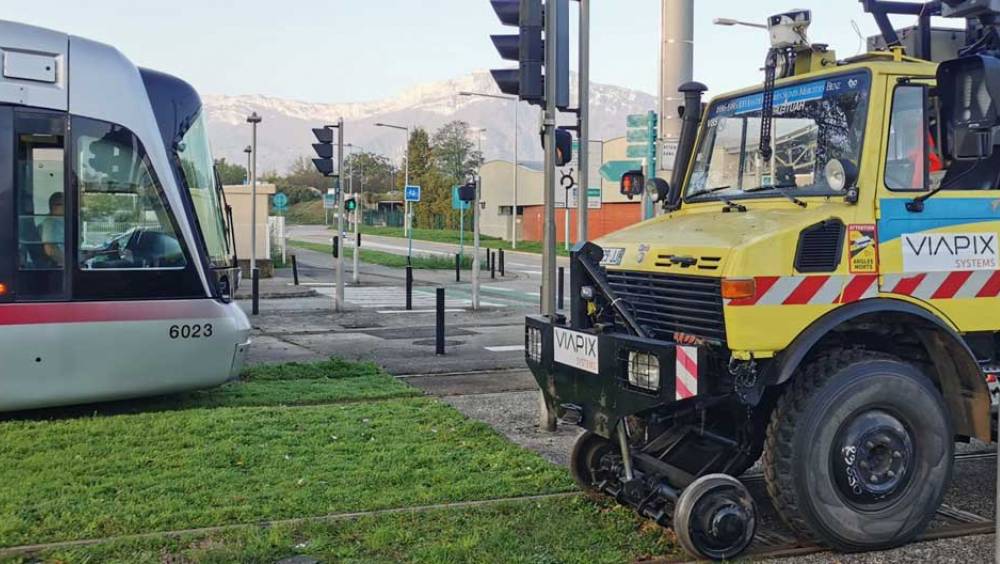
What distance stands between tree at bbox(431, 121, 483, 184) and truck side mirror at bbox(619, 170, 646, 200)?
84.9 metres

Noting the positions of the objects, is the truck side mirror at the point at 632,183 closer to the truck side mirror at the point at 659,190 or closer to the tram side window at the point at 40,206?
the truck side mirror at the point at 659,190

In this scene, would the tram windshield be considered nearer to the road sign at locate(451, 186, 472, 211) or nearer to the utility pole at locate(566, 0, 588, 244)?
the utility pole at locate(566, 0, 588, 244)

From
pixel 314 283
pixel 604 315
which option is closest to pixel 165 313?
pixel 604 315

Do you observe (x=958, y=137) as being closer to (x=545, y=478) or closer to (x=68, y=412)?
(x=545, y=478)

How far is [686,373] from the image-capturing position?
463 cm

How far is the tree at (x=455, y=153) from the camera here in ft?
308

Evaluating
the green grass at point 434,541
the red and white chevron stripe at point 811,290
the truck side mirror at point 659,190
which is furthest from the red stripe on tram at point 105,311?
the red and white chevron stripe at point 811,290

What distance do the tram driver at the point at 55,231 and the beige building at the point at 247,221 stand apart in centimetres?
2155

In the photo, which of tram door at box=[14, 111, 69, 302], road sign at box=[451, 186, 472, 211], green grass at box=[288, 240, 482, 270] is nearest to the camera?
tram door at box=[14, 111, 69, 302]

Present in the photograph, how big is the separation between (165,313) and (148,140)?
5.03 ft

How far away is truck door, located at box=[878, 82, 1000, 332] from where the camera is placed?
16.5ft

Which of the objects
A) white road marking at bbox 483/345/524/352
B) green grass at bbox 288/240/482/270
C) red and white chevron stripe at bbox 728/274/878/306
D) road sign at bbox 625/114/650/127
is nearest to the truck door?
red and white chevron stripe at bbox 728/274/878/306

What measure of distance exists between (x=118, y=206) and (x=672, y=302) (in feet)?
17.2

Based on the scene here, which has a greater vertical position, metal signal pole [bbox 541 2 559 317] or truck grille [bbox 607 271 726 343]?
metal signal pole [bbox 541 2 559 317]
